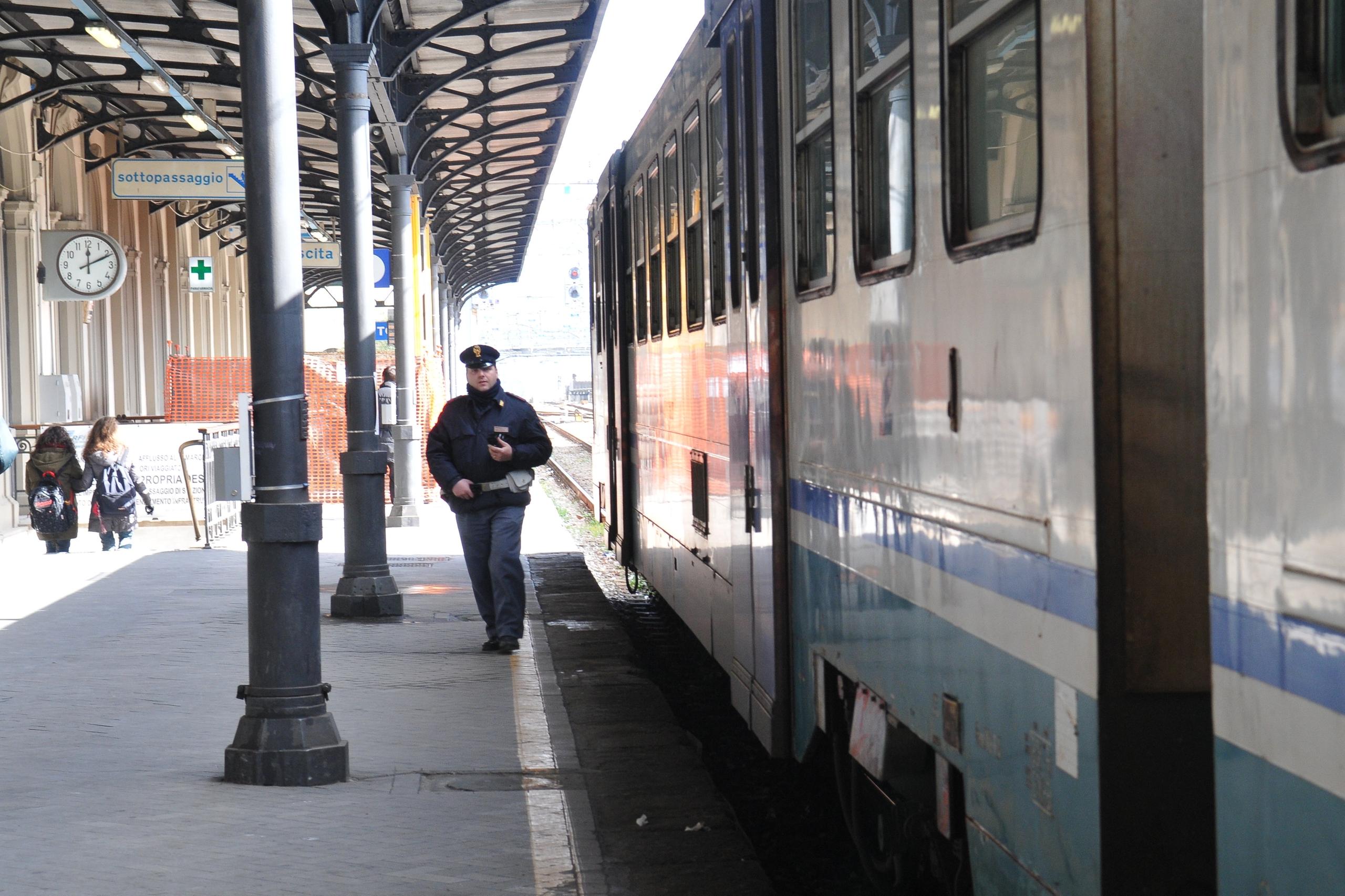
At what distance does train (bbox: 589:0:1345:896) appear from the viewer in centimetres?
206

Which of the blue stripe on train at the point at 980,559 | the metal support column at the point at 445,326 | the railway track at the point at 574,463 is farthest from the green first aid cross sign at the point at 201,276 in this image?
the blue stripe on train at the point at 980,559

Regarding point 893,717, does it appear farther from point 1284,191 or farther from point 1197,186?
point 1284,191

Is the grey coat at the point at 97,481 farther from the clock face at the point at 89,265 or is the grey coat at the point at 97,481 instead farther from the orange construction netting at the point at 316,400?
the orange construction netting at the point at 316,400

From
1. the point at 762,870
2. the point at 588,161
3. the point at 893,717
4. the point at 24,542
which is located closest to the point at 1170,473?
the point at 893,717

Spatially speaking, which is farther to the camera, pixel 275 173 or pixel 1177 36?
pixel 275 173

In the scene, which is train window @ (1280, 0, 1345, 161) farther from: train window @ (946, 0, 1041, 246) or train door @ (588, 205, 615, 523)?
train door @ (588, 205, 615, 523)

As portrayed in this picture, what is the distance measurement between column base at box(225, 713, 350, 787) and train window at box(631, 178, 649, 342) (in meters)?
4.01

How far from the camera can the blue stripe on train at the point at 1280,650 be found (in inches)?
76.5

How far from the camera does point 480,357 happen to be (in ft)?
30.3

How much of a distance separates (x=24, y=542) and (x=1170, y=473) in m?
17.6

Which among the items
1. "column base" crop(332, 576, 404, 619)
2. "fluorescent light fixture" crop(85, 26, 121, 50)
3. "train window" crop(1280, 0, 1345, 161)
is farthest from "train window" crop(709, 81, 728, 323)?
"fluorescent light fixture" crop(85, 26, 121, 50)

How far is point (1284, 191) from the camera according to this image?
206 cm

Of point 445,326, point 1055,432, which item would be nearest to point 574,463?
point 445,326

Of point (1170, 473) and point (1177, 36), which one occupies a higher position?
point (1177, 36)
